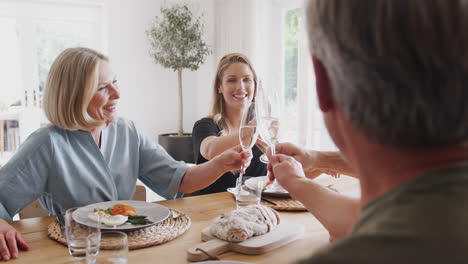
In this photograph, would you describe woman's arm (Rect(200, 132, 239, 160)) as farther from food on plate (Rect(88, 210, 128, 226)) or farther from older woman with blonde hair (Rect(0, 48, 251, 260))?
food on plate (Rect(88, 210, 128, 226))

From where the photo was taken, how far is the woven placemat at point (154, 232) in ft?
4.04

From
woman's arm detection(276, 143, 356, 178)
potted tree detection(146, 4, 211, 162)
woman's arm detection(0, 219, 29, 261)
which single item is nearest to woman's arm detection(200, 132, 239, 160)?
woman's arm detection(276, 143, 356, 178)

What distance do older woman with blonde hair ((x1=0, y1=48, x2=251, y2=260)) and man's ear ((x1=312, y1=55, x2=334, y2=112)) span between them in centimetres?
110

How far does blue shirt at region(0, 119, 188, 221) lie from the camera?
154 cm

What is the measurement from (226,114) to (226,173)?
0.52m

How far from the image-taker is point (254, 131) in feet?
4.91

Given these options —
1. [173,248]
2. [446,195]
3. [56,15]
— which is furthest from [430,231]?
[56,15]

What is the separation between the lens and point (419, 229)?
384mm

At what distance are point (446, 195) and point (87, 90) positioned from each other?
57.6 inches

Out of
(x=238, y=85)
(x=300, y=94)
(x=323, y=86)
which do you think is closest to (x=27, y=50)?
(x=300, y=94)

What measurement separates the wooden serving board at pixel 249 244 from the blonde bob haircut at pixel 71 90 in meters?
0.70

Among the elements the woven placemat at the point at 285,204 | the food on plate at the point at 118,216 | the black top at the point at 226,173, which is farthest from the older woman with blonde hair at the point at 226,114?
the food on plate at the point at 118,216

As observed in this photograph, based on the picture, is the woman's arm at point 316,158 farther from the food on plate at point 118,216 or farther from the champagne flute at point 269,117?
the food on plate at point 118,216

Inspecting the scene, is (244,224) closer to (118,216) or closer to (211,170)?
(118,216)
